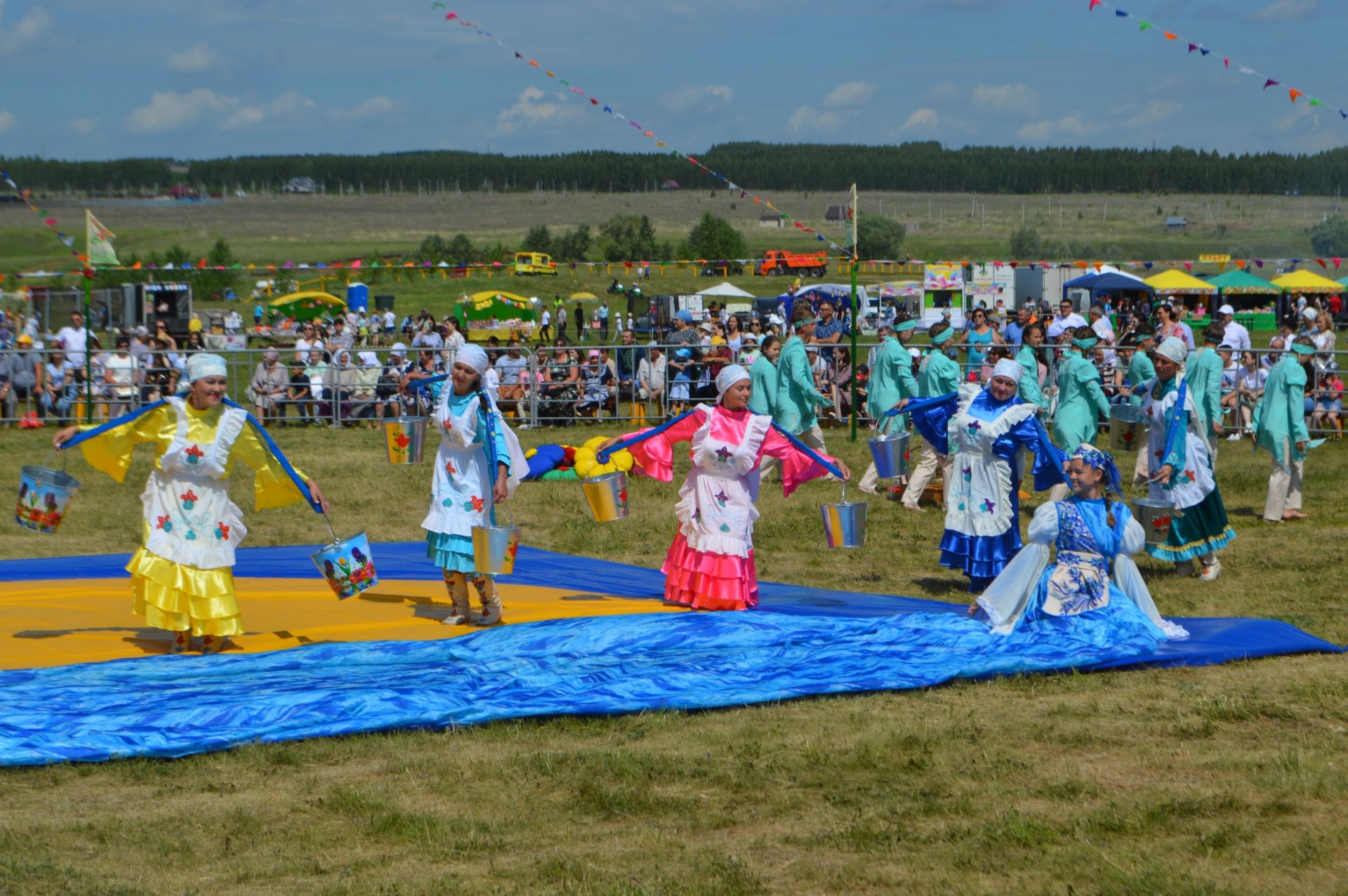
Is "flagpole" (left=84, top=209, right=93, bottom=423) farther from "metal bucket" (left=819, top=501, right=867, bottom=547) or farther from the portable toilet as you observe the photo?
the portable toilet

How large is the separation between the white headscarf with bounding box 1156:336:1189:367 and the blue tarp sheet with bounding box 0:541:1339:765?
2567mm

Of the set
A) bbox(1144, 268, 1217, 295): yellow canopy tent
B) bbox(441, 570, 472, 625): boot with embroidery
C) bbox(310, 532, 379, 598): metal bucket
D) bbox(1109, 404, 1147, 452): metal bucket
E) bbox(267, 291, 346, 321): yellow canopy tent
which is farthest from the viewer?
bbox(267, 291, 346, 321): yellow canopy tent

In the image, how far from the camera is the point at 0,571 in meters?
9.41

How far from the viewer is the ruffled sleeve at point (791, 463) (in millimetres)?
8484

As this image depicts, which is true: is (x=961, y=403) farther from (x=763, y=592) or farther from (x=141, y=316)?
(x=141, y=316)

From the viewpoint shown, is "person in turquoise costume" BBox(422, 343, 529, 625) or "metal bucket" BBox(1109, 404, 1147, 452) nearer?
"person in turquoise costume" BBox(422, 343, 529, 625)

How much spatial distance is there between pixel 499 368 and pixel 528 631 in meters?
11.8

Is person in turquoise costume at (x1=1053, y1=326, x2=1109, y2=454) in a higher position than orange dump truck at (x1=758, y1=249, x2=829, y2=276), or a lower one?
lower

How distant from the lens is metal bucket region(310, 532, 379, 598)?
23.3 ft

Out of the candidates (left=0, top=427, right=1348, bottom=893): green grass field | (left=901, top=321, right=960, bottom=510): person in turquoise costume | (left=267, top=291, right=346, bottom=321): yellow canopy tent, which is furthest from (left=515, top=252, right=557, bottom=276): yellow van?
(left=0, top=427, right=1348, bottom=893): green grass field

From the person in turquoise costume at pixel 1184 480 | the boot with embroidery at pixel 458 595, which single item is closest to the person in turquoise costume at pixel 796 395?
the person in turquoise costume at pixel 1184 480

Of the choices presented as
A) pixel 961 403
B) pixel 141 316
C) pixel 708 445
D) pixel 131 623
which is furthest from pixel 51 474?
pixel 141 316

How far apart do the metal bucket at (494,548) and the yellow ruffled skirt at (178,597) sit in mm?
1305

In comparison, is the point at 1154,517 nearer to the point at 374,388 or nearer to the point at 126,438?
the point at 126,438
